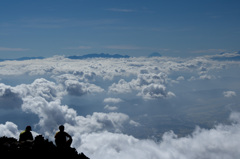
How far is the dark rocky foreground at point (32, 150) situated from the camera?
21797 millimetres

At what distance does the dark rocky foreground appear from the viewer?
21.8 metres

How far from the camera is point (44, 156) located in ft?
75.3

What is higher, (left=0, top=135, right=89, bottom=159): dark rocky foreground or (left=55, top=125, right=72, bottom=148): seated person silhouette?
(left=55, top=125, right=72, bottom=148): seated person silhouette

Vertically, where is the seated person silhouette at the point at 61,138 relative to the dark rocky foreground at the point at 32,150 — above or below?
above

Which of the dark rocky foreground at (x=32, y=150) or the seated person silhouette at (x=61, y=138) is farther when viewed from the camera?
the seated person silhouette at (x=61, y=138)

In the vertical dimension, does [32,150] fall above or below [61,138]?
below

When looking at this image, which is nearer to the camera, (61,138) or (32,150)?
(32,150)

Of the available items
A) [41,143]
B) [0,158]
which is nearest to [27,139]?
[41,143]

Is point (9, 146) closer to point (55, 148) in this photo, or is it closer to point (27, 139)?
point (27, 139)

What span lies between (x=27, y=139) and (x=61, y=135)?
13.2 feet

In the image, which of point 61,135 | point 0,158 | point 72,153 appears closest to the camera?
point 0,158

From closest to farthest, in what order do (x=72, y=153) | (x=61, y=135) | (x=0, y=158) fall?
(x=0, y=158) → (x=61, y=135) → (x=72, y=153)

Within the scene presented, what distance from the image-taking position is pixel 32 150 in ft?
74.0

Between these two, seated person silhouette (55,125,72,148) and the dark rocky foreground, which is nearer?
the dark rocky foreground
